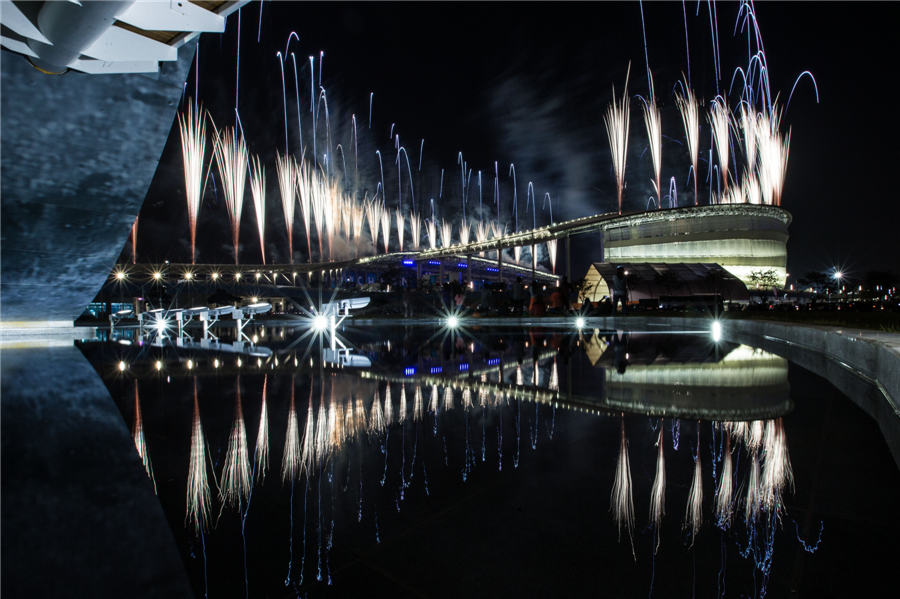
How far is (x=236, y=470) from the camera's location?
114 inches

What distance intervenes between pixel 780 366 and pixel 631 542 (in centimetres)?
735

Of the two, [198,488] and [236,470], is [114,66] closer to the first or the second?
[236,470]

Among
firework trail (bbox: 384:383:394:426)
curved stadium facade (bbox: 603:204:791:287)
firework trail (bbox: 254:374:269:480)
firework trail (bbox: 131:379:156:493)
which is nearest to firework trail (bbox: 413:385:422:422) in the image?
firework trail (bbox: 384:383:394:426)

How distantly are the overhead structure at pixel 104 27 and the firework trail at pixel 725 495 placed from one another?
17.5 ft

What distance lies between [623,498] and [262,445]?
2.50 metres

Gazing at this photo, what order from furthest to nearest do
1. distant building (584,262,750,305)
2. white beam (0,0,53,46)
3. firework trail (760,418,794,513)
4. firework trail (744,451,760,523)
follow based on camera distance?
distant building (584,262,750,305), white beam (0,0,53,46), firework trail (760,418,794,513), firework trail (744,451,760,523)

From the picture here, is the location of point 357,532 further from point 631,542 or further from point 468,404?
point 468,404

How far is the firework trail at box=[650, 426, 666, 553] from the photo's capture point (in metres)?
2.16

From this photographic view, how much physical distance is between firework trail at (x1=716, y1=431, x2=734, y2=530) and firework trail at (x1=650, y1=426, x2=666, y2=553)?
25 centimetres

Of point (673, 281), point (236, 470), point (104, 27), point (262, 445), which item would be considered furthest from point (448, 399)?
point (673, 281)

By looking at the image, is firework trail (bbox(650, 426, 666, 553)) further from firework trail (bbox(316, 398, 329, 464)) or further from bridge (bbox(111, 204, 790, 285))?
bridge (bbox(111, 204, 790, 285))

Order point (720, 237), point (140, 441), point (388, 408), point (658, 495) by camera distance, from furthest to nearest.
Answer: point (720, 237) < point (388, 408) < point (140, 441) < point (658, 495)

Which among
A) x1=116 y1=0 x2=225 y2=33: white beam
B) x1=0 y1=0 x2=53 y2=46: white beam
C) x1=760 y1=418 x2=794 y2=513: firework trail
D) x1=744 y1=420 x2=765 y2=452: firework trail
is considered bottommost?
x1=760 y1=418 x2=794 y2=513: firework trail

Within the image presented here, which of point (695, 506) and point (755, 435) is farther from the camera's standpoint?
point (755, 435)
